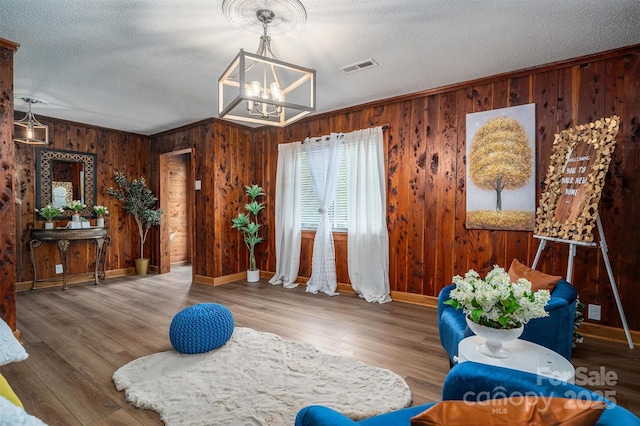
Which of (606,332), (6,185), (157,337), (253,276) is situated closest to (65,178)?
(6,185)

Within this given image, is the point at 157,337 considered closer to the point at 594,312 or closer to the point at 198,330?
the point at 198,330

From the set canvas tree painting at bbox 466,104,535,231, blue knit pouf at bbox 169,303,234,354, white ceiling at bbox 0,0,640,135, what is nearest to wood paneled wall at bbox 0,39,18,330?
white ceiling at bbox 0,0,640,135

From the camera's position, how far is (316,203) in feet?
16.3

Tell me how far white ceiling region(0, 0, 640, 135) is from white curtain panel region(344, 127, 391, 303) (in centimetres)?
81

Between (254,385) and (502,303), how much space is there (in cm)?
167

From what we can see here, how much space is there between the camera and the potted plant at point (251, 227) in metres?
5.24

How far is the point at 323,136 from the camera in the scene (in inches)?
189

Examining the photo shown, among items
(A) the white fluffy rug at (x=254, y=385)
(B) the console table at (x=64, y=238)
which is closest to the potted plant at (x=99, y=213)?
(B) the console table at (x=64, y=238)

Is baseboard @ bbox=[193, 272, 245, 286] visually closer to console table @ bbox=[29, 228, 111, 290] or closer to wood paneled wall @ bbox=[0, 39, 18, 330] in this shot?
console table @ bbox=[29, 228, 111, 290]

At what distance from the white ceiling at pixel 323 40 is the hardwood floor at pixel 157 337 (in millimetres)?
2645

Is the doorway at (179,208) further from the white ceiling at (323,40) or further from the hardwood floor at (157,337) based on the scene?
the white ceiling at (323,40)

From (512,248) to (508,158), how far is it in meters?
0.97

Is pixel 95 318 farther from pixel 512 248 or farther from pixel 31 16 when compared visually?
pixel 512 248

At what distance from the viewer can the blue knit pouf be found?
2588 millimetres
